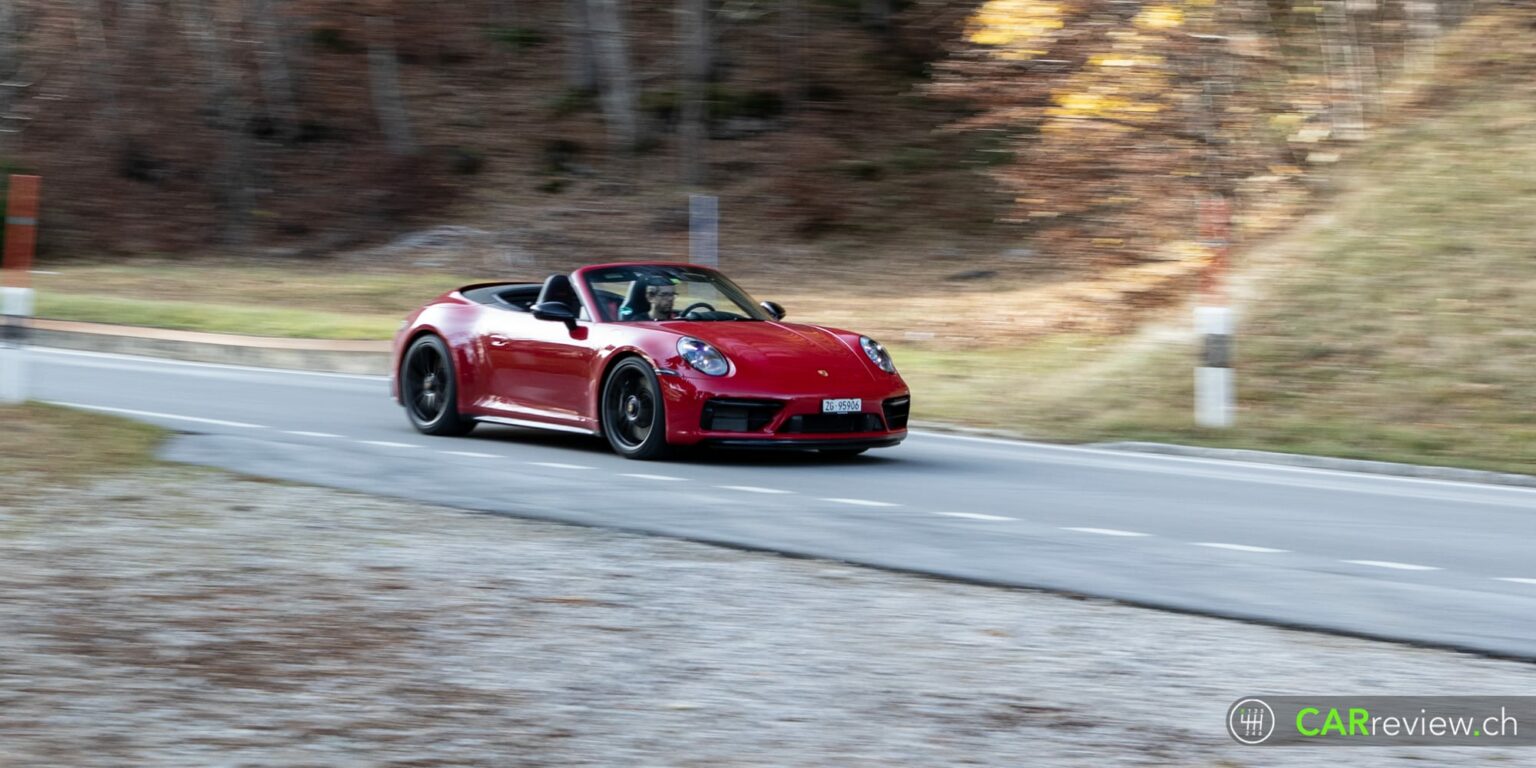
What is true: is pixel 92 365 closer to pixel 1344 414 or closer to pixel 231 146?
pixel 1344 414

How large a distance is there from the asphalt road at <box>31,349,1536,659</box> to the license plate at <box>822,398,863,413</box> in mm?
375

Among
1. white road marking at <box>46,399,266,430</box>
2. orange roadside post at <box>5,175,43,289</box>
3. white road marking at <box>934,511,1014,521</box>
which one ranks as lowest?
white road marking at <box>934,511,1014,521</box>

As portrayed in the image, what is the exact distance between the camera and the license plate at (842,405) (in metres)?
11.8

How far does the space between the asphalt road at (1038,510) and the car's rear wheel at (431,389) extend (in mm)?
208

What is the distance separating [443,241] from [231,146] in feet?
24.7

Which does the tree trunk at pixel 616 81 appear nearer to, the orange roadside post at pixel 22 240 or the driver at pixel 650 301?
the orange roadside post at pixel 22 240

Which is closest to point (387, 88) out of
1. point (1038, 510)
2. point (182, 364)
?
point (182, 364)

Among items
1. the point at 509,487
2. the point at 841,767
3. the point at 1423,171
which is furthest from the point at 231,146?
the point at 841,767

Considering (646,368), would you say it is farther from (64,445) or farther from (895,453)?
(64,445)

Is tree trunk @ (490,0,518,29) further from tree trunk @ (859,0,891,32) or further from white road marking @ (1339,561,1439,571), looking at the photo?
white road marking @ (1339,561,1439,571)

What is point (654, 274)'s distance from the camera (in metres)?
12.7

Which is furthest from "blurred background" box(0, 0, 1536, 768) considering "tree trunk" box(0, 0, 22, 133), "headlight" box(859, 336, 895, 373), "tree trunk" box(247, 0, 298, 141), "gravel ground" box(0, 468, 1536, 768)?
"tree trunk" box(247, 0, 298, 141)

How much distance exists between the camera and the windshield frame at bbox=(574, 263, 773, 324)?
1246cm

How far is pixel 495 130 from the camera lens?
1658 inches
